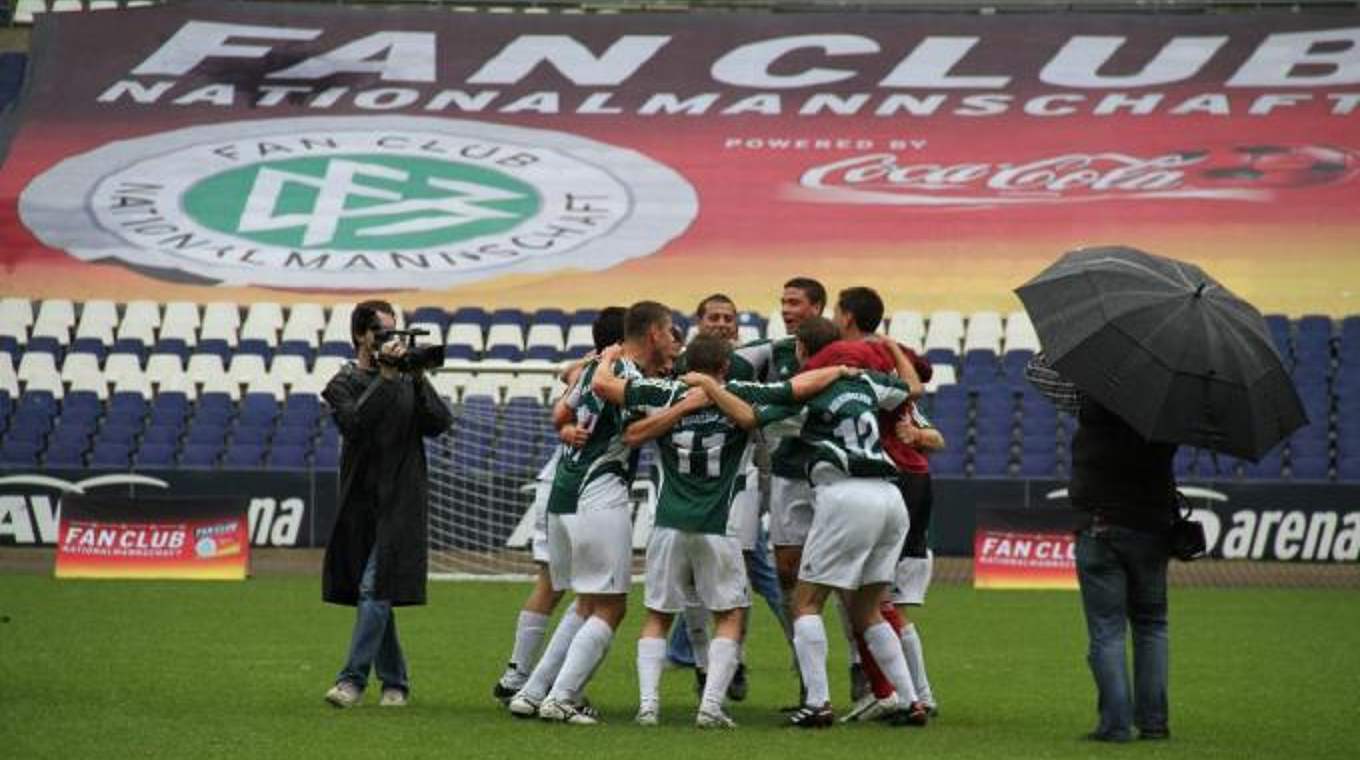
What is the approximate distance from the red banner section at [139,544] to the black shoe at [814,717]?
12426 millimetres

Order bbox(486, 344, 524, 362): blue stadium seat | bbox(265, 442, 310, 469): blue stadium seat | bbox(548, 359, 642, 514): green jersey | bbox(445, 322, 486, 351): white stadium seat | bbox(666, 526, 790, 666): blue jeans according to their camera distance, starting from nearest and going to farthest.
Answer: bbox(548, 359, 642, 514): green jersey → bbox(666, 526, 790, 666): blue jeans → bbox(265, 442, 310, 469): blue stadium seat → bbox(486, 344, 524, 362): blue stadium seat → bbox(445, 322, 486, 351): white stadium seat

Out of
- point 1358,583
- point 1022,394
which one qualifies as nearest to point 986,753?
point 1358,583

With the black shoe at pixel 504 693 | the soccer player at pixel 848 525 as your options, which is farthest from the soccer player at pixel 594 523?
the soccer player at pixel 848 525

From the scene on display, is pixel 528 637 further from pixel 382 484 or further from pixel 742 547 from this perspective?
pixel 742 547

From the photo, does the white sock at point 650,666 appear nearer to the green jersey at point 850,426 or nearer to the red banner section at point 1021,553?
the green jersey at point 850,426

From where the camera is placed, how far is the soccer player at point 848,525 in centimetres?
1099

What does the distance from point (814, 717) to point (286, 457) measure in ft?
53.1

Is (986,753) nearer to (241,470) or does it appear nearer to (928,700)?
(928,700)

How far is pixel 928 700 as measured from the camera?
11.8 meters

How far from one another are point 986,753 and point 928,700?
1.59 m

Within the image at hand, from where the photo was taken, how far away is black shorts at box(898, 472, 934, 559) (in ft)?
39.4

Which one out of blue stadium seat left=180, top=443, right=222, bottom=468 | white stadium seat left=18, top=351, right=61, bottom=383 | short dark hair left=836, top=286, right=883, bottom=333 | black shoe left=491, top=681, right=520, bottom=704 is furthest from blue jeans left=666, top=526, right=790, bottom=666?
white stadium seat left=18, top=351, right=61, bottom=383

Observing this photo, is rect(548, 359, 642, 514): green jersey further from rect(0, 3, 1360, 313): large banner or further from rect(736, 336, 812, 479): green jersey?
rect(0, 3, 1360, 313): large banner

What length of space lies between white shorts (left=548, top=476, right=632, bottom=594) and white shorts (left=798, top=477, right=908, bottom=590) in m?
0.89
